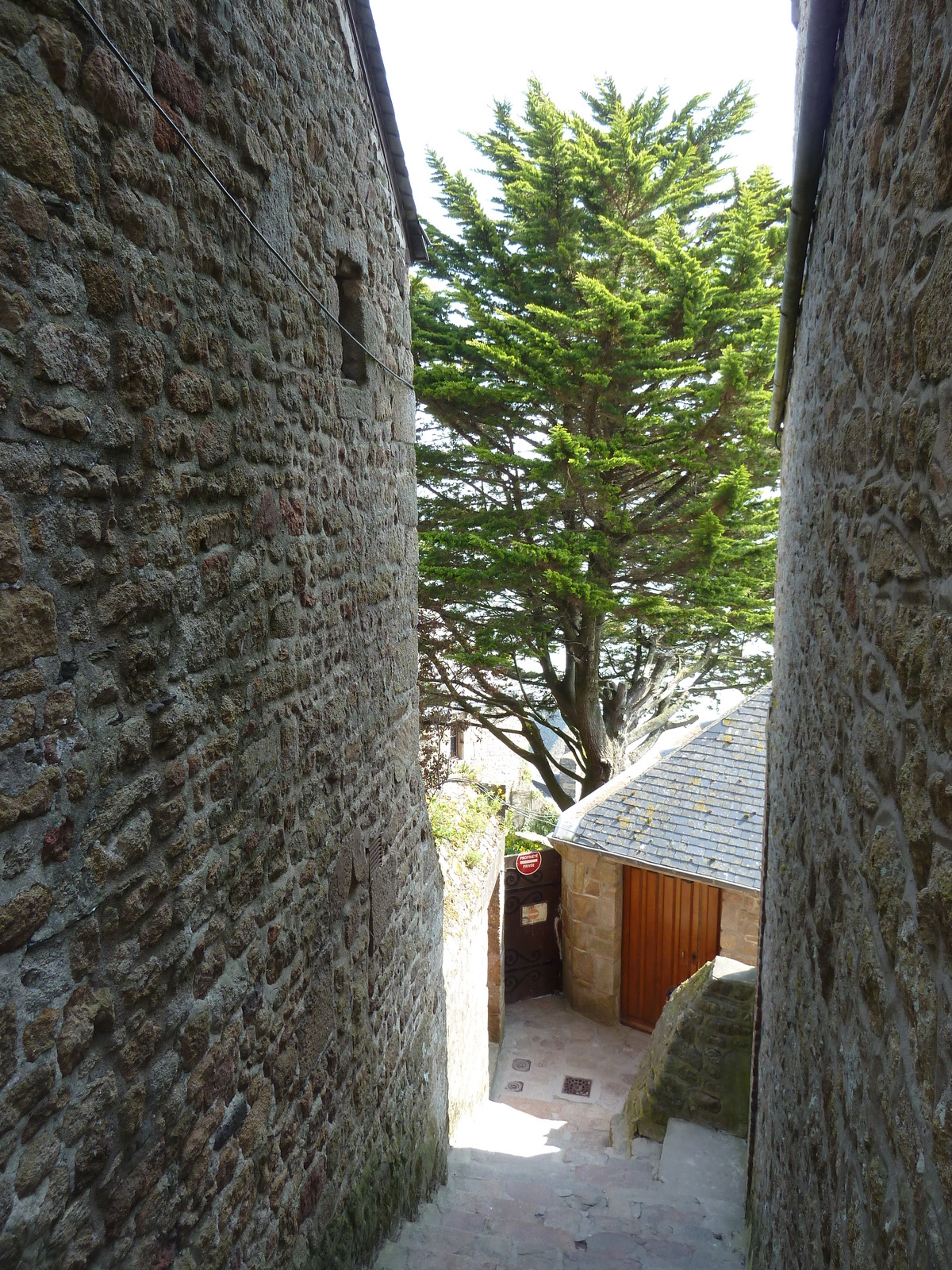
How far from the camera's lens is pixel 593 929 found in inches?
385

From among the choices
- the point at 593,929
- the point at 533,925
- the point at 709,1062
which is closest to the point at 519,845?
the point at 533,925

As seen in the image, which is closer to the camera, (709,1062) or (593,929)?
(709,1062)

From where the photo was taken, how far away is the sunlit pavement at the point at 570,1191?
4105mm

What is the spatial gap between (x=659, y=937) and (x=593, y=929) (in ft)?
2.61

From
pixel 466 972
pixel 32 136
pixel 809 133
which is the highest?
pixel 809 133

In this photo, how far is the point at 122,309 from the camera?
175 centimetres

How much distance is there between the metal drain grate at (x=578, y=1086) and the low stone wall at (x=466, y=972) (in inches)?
38.5

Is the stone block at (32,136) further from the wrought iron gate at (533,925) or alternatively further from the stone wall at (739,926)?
the wrought iron gate at (533,925)

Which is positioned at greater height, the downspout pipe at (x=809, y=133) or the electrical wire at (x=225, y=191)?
the downspout pipe at (x=809, y=133)

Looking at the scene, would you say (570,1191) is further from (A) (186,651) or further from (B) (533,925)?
(B) (533,925)

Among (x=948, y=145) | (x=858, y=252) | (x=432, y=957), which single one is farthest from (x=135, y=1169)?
(x=432, y=957)

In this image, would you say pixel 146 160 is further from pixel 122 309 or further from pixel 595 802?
pixel 595 802

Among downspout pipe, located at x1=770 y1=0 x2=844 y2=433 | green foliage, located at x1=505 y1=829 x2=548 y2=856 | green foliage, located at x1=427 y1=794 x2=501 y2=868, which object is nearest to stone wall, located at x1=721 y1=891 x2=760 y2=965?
green foliage, located at x1=427 y1=794 x2=501 y2=868

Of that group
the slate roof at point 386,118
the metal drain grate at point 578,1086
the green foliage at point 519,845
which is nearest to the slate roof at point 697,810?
the green foliage at point 519,845
